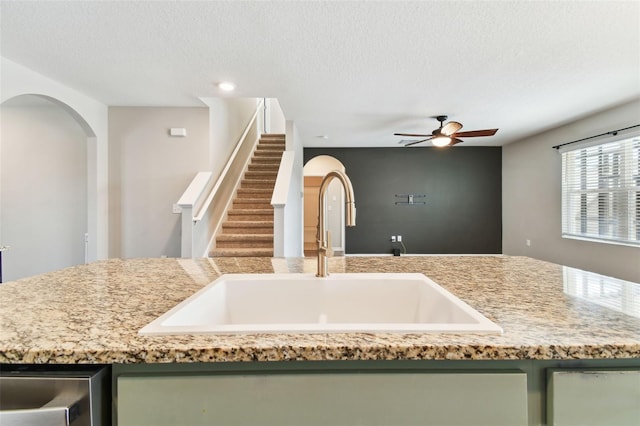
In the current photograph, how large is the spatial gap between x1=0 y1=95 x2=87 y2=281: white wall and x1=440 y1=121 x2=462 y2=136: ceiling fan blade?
4677 mm

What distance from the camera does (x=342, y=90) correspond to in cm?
326

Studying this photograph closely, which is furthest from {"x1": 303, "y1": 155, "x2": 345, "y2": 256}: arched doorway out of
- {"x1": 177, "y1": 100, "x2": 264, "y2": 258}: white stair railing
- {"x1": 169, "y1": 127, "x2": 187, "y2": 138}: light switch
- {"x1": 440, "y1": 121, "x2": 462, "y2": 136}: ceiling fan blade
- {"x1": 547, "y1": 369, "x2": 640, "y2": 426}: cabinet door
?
{"x1": 547, "y1": 369, "x2": 640, "y2": 426}: cabinet door

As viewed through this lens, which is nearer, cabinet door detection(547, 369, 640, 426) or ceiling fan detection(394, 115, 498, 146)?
cabinet door detection(547, 369, 640, 426)

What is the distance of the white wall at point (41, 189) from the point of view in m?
3.89

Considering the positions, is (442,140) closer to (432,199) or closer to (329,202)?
(432,199)

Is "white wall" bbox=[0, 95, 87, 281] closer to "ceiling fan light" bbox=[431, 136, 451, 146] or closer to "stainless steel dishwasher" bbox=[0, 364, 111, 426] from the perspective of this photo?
"stainless steel dishwasher" bbox=[0, 364, 111, 426]

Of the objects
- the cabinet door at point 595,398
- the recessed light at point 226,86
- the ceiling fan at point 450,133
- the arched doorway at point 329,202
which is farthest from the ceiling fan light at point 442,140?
the cabinet door at point 595,398

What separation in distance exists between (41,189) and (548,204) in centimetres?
756

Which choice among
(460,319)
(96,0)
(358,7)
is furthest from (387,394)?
(96,0)

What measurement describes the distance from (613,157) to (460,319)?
4.77m

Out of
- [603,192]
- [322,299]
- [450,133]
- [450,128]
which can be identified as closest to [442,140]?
[450,133]

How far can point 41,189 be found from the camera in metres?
3.94

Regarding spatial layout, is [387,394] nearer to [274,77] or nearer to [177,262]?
[177,262]

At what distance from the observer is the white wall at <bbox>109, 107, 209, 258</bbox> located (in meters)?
3.85
